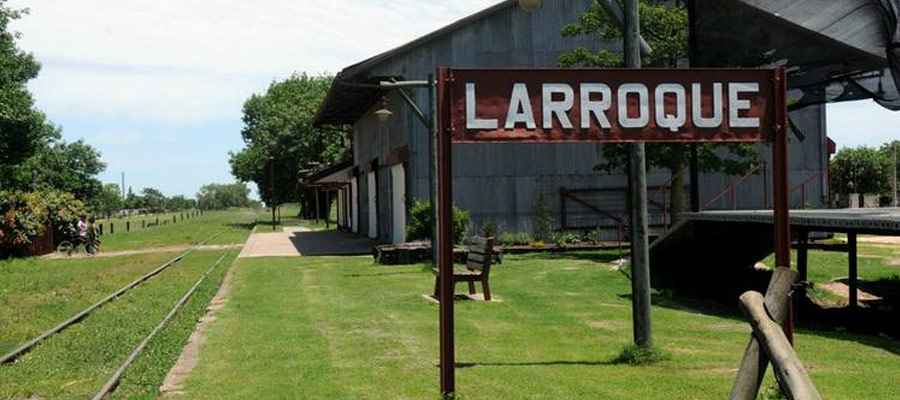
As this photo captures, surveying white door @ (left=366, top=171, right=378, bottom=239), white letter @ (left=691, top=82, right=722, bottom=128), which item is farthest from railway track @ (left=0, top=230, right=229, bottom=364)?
white door @ (left=366, top=171, right=378, bottom=239)

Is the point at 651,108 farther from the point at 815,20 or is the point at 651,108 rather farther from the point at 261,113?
the point at 261,113

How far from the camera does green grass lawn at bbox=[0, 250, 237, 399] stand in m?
8.07

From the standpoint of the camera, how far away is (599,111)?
272 inches

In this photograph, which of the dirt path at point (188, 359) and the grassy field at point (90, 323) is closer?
the dirt path at point (188, 359)

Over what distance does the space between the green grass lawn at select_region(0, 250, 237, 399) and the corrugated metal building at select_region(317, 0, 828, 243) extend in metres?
8.37

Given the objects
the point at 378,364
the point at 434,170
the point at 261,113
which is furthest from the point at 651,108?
the point at 261,113

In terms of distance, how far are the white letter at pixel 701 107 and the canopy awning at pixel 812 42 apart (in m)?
8.82

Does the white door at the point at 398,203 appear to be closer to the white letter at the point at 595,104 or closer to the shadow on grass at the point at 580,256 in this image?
the shadow on grass at the point at 580,256

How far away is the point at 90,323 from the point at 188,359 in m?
4.29

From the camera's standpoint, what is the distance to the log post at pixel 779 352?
3.80 meters

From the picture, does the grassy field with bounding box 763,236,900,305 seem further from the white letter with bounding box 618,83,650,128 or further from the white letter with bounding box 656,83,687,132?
the white letter with bounding box 618,83,650,128

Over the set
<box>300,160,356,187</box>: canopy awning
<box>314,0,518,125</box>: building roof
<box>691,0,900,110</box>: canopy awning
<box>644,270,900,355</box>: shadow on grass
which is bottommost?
<box>644,270,900,355</box>: shadow on grass

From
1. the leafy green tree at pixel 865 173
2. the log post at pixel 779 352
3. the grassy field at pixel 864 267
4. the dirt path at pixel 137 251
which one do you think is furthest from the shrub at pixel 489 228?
the leafy green tree at pixel 865 173

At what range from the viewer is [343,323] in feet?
35.9
